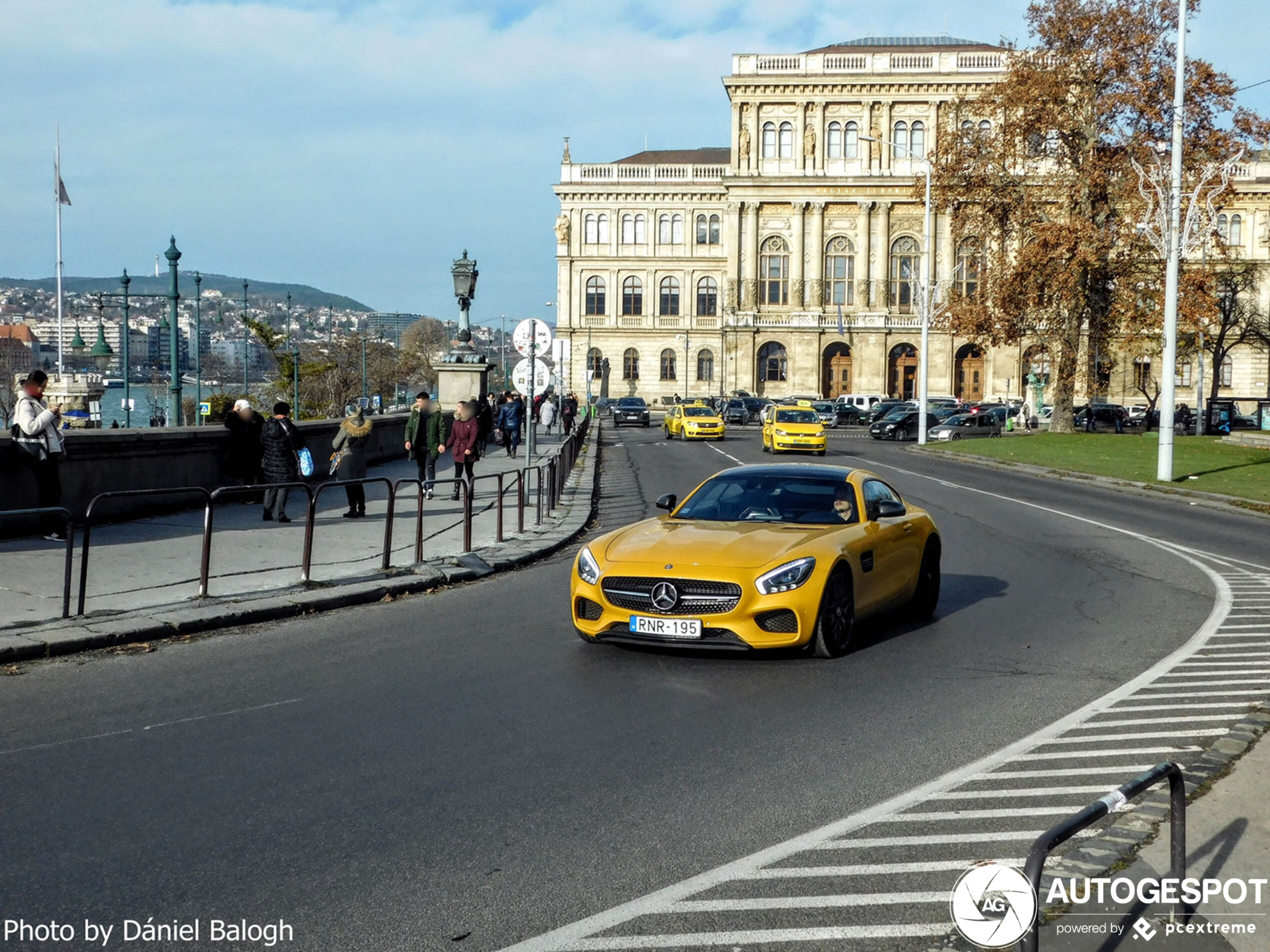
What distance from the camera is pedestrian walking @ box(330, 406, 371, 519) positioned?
18.6m

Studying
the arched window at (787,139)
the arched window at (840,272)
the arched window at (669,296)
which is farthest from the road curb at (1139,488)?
the arched window at (669,296)

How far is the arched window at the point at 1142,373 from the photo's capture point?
90.2 meters

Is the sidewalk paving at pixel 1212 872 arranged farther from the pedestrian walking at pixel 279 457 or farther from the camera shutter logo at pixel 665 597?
the pedestrian walking at pixel 279 457

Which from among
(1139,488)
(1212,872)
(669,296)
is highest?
(669,296)

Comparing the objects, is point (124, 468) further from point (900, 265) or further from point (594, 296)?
point (594, 296)

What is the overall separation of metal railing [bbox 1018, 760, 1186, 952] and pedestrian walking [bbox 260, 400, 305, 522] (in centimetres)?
1468

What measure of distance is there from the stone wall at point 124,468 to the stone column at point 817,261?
3079 inches

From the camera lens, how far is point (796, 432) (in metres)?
42.8

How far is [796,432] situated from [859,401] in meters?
42.2

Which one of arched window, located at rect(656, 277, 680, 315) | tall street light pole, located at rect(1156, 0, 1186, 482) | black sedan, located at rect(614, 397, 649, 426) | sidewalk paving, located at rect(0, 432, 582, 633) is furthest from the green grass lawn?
arched window, located at rect(656, 277, 680, 315)

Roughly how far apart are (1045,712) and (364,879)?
15.3ft

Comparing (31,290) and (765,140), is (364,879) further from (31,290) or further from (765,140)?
(31,290)

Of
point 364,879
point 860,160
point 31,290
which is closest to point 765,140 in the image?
point 860,160

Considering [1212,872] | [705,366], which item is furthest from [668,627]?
[705,366]
